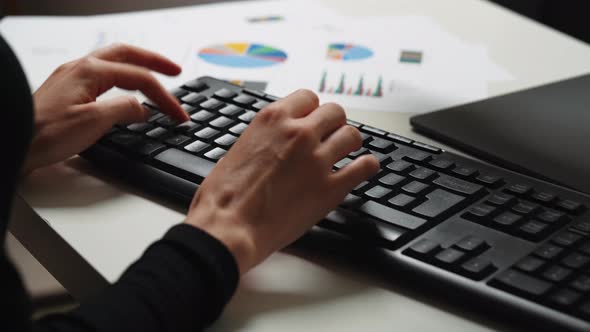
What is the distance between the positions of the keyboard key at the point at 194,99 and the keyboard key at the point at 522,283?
15.2 inches

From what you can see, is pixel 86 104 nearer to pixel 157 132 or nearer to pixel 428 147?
pixel 157 132

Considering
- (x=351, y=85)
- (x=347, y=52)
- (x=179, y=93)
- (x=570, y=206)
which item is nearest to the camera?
(x=570, y=206)

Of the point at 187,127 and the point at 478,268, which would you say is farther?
the point at 187,127

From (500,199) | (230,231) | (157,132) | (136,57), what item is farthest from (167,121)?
(500,199)

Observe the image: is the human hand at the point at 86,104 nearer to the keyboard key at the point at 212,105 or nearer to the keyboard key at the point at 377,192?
the keyboard key at the point at 212,105

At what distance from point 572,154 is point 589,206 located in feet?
0.50

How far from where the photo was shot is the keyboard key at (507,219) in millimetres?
578

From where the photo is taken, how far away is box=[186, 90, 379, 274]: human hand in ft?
1.88

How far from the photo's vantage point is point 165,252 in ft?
1.77

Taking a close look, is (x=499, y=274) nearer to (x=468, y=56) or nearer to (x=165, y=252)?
(x=165, y=252)

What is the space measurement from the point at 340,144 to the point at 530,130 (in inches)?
10.7

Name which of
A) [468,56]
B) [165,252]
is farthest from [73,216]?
[468,56]

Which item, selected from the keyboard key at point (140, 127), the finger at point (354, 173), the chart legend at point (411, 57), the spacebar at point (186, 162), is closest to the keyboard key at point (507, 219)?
the finger at point (354, 173)

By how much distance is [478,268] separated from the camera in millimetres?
532
